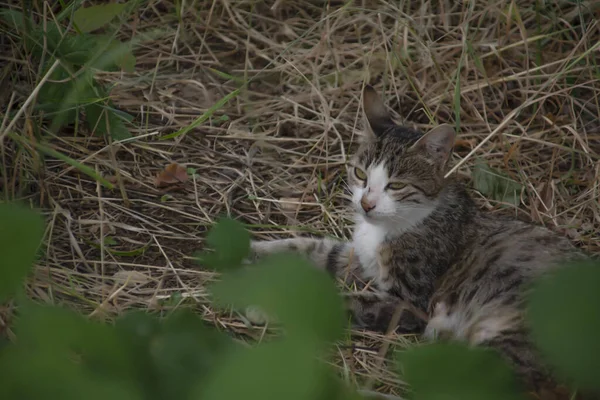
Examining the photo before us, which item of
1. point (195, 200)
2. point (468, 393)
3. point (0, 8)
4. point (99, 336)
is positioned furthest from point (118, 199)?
point (468, 393)

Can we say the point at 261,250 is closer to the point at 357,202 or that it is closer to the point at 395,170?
the point at 357,202

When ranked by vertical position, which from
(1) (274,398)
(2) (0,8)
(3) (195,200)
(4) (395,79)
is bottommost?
(3) (195,200)

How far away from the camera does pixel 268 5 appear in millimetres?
4938

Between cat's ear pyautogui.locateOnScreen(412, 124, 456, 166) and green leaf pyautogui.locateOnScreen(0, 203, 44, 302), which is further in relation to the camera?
cat's ear pyautogui.locateOnScreen(412, 124, 456, 166)

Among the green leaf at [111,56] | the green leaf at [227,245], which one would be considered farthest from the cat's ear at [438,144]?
the green leaf at [227,245]

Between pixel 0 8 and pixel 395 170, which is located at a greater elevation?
pixel 0 8

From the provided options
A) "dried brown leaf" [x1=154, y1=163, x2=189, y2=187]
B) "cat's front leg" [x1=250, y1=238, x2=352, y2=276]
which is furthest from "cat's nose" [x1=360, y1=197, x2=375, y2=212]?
"dried brown leaf" [x1=154, y1=163, x2=189, y2=187]

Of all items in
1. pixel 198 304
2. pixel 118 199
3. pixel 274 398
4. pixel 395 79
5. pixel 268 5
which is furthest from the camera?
pixel 268 5

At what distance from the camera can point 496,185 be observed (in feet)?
12.4

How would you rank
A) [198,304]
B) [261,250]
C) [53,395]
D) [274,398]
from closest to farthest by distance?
[274,398] < [53,395] < [198,304] < [261,250]

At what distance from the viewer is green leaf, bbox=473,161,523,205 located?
375 cm

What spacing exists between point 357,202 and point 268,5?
7.30 ft

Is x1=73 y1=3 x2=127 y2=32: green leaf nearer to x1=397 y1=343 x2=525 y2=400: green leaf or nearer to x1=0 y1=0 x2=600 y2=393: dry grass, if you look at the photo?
x1=0 y1=0 x2=600 y2=393: dry grass

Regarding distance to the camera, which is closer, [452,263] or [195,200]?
[452,263]
